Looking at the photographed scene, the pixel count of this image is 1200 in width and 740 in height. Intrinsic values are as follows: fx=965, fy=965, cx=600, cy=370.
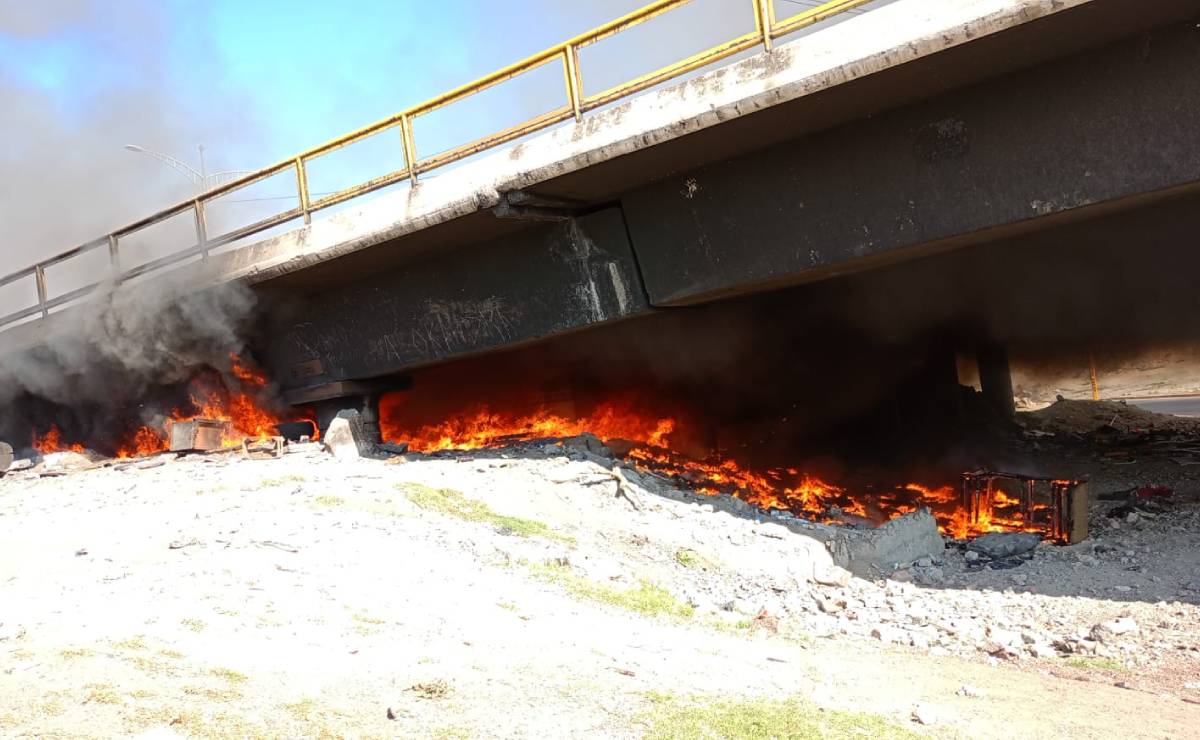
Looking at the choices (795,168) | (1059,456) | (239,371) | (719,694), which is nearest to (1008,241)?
(1059,456)

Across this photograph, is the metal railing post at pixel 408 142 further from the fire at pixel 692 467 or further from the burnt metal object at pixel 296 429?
the burnt metal object at pixel 296 429

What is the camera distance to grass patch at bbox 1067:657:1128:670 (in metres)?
5.57

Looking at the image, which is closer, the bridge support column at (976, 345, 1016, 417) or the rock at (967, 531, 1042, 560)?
Answer: the rock at (967, 531, 1042, 560)

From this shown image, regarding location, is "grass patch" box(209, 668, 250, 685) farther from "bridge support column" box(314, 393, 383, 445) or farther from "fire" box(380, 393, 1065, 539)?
"bridge support column" box(314, 393, 383, 445)

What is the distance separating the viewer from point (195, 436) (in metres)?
12.1

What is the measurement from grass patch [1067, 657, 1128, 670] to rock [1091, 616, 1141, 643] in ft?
0.82

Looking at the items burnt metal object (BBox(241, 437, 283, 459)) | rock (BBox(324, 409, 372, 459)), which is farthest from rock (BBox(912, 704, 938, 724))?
burnt metal object (BBox(241, 437, 283, 459))

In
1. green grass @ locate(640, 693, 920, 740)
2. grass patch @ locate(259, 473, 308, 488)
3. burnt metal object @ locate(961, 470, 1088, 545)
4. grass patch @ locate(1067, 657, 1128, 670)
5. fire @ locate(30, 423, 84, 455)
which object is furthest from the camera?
fire @ locate(30, 423, 84, 455)

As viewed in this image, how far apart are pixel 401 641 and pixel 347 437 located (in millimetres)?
6847

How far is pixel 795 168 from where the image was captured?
8.01 meters

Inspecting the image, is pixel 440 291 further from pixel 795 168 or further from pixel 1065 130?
pixel 1065 130

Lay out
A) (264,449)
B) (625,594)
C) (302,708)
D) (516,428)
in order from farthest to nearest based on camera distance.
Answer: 1. (516,428)
2. (264,449)
3. (625,594)
4. (302,708)

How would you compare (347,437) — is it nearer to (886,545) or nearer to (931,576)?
(886,545)

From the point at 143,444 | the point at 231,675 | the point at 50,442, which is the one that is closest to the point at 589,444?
the point at 231,675
